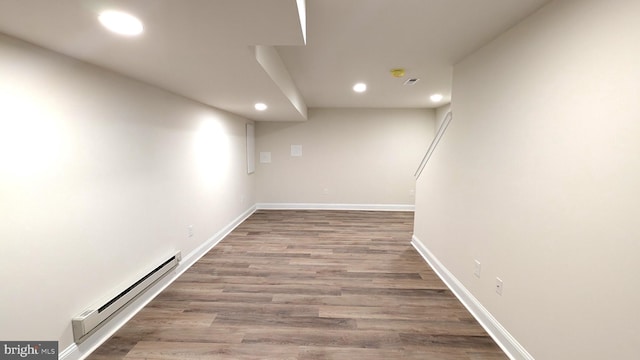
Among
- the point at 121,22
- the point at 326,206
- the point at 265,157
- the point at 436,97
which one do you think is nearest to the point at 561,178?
the point at 121,22

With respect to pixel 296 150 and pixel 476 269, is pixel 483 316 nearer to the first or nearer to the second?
pixel 476 269

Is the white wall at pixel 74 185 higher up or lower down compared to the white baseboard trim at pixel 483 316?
higher up

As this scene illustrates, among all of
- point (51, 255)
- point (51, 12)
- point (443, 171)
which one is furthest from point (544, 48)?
point (51, 255)

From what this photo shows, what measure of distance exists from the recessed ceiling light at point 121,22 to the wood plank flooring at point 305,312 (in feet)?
6.51

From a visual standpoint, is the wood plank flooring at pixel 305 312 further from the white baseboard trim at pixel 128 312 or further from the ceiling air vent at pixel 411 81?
the ceiling air vent at pixel 411 81

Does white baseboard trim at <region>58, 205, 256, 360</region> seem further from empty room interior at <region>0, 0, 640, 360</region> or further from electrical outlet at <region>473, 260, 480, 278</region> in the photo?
electrical outlet at <region>473, 260, 480, 278</region>

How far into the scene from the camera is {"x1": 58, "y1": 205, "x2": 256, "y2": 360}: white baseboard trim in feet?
5.61

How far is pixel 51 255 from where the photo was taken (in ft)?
5.14

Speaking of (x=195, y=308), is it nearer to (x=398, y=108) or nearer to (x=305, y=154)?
(x=305, y=154)

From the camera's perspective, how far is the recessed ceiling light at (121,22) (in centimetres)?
113

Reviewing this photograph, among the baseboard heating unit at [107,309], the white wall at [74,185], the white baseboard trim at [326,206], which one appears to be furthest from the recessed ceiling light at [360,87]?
the baseboard heating unit at [107,309]

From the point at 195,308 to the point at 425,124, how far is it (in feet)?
17.7

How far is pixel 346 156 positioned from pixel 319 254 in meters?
2.90

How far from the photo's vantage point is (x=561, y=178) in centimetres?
141
